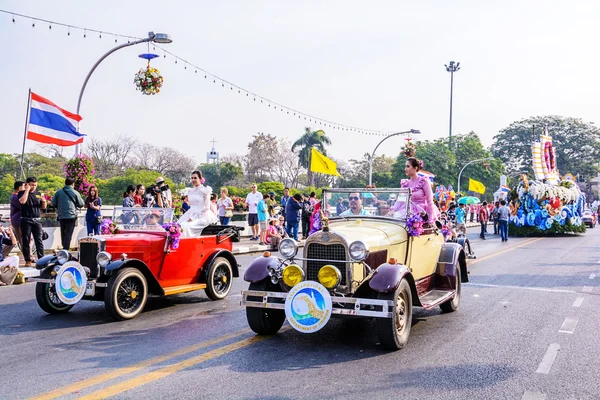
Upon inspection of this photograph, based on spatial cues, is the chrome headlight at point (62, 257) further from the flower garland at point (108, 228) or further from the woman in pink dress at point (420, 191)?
the woman in pink dress at point (420, 191)

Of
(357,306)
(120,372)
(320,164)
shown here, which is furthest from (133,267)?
(320,164)

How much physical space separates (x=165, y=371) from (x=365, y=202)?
3.57 meters

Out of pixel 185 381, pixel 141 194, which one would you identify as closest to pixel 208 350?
pixel 185 381

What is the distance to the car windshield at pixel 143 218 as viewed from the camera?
28.6 feet

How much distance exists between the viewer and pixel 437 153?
63375mm

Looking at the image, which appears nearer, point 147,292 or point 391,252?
point 391,252

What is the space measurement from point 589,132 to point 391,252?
3416 inches

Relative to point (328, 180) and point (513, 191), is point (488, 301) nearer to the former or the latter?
point (513, 191)

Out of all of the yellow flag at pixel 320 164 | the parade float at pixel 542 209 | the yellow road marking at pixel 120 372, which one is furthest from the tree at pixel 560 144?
the yellow road marking at pixel 120 372

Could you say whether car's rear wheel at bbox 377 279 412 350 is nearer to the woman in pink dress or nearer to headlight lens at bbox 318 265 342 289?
headlight lens at bbox 318 265 342 289

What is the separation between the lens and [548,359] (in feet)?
19.1

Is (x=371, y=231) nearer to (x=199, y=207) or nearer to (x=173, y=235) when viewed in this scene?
(x=173, y=235)

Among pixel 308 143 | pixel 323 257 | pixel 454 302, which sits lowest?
pixel 454 302

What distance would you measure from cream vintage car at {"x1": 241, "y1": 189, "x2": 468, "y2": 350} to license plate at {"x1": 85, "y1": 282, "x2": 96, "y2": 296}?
2155mm
